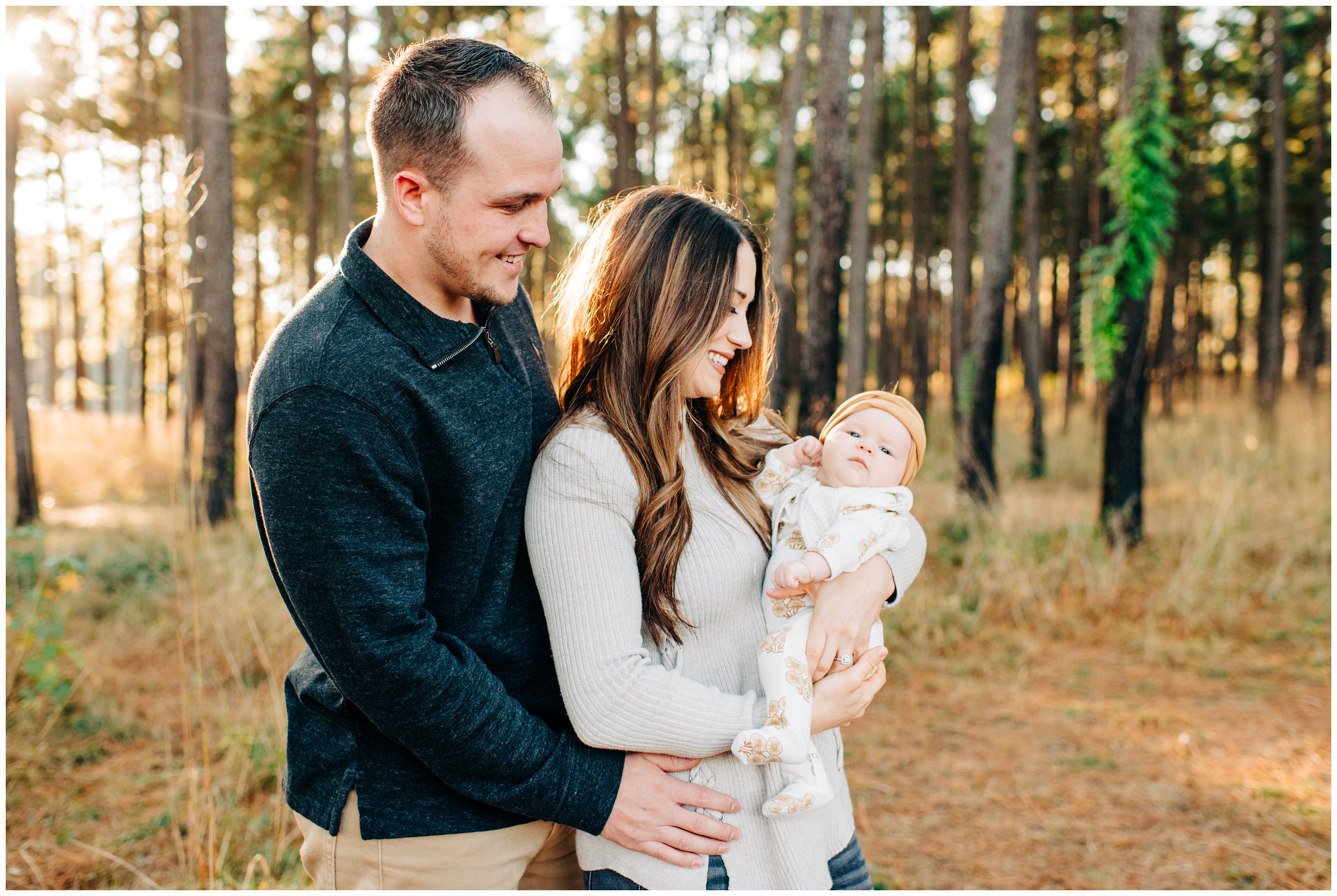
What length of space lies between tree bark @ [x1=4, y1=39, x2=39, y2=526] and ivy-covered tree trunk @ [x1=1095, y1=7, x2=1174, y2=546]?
999 centimetres

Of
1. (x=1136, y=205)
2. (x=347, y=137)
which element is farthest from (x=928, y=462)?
(x=347, y=137)

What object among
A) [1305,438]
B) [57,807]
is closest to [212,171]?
[57,807]

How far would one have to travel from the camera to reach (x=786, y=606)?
1.86 m

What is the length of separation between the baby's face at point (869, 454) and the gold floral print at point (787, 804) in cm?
73

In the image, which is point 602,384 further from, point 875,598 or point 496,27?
point 496,27

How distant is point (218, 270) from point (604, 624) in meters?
8.03

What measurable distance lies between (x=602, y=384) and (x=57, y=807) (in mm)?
3721

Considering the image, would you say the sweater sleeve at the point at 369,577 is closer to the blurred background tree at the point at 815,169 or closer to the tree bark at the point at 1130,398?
the blurred background tree at the point at 815,169

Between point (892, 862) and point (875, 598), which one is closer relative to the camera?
point (875, 598)

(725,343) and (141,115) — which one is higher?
(141,115)

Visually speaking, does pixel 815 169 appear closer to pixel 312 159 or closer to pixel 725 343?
pixel 725 343

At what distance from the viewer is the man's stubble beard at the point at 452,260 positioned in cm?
155

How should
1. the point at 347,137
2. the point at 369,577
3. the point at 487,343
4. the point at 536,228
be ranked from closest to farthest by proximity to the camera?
Answer: the point at 369,577
the point at 536,228
the point at 487,343
the point at 347,137

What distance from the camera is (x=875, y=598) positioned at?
186cm
